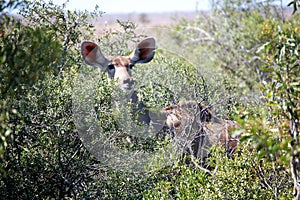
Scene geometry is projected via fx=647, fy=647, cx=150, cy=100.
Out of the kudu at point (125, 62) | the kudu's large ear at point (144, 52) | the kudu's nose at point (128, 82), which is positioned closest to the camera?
the kudu at point (125, 62)

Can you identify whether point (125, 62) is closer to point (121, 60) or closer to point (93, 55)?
point (121, 60)

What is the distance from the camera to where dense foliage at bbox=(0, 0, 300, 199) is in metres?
4.37

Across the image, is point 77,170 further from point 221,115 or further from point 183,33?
point 183,33

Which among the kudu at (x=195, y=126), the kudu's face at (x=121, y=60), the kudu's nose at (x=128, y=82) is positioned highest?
the kudu's face at (x=121, y=60)

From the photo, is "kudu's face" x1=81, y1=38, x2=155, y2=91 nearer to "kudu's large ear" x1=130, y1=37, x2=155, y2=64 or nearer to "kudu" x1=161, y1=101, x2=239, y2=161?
"kudu's large ear" x1=130, y1=37, x2=155, y2=64

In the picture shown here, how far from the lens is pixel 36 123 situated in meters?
5.45

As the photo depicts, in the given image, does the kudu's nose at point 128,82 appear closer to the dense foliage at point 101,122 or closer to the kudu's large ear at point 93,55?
the dense foliage at point 101,122

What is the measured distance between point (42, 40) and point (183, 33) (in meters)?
10.9

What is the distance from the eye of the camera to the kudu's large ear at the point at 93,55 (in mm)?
6352

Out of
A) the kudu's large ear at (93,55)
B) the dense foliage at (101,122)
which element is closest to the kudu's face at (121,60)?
the kudu's large ear at (93,55)

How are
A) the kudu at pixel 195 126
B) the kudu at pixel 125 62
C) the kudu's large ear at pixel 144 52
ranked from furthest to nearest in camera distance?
the kudu's large ear at pixel 144 52
the kudu at pixel 125 62
the kudu at pixel 195 126

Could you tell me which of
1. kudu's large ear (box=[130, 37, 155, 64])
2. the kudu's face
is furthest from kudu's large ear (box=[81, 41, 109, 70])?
kudu's large ear (box=[130, 37, 155, 64])

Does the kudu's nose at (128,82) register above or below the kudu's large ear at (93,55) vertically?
below

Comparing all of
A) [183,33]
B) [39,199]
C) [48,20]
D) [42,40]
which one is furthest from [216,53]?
[42,40]
